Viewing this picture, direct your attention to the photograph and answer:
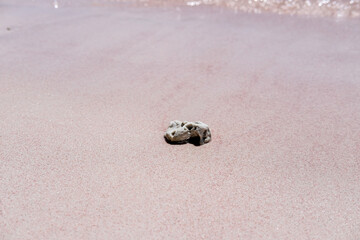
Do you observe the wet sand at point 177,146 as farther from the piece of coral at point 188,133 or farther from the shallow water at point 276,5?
the shallow water at point 276,5

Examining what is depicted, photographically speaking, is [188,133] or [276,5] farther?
[276,5]

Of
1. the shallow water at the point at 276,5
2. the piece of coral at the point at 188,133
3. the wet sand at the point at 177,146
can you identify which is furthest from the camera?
the shallow water at the point at 276,5

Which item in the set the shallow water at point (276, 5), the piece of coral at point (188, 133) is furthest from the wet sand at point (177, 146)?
the shallow water at point (276, 5)

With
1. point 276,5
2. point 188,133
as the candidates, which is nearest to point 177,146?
point 188,133

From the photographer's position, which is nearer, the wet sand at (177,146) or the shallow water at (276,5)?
the wet sand at (177,146)

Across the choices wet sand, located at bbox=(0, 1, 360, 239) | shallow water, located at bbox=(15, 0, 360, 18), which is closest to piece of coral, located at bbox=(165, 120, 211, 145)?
wet sand, located at bbox=(0, 1, 360, 239)

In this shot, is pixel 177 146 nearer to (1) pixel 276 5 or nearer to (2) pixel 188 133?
(2) pixel 188 133

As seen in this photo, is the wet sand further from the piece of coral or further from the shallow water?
the shallow water
